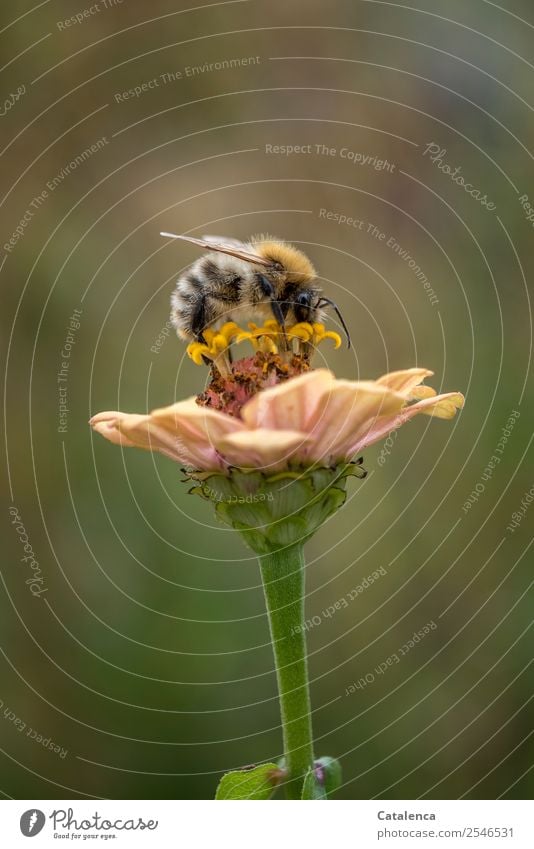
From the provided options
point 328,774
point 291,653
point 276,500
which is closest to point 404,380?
point 276,500

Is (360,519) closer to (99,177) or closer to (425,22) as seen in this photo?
(99,177)

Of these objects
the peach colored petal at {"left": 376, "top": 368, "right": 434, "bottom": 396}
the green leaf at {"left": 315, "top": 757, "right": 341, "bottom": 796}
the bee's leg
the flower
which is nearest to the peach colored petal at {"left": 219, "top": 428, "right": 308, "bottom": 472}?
the flower

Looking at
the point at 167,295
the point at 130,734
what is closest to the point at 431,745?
the point at 130,734

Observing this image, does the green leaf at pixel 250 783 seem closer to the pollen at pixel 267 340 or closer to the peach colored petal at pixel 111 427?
the peach colored petal at pixel 111 427

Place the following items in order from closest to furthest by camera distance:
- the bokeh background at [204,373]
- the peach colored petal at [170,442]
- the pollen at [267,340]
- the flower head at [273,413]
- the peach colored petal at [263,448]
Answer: the peach colored petal at [263,448], the flower head at [273,413], the peach colored petal at [170,442], the pollen at [267,340], the bokeh background at [204,373]

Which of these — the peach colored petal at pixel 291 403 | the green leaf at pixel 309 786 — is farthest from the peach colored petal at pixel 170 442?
the green leaf at pixel 309 786
